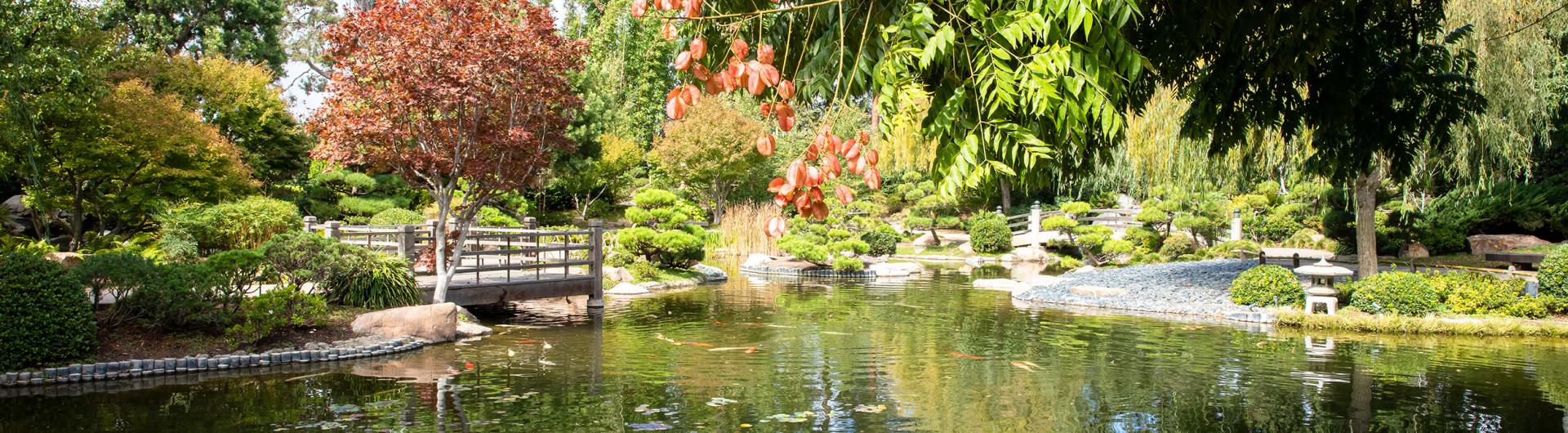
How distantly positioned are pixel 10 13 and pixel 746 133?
23.3 m

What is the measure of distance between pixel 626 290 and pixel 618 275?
1.39 metres

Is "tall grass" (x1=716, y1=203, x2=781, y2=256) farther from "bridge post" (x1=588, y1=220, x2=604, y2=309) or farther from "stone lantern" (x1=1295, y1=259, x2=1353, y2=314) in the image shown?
"stone lantern" (x1=1295, y1=259, x2=1353, y2=314)

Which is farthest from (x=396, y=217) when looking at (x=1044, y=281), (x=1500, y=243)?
(x=1500, y=243)

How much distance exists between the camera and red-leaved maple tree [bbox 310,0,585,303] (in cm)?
984

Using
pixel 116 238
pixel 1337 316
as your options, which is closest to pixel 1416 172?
pixel 1337 316

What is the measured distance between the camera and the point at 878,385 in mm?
7363

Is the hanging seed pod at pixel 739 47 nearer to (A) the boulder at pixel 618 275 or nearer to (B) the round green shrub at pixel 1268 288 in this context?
(B) the round green shrub at pixel 1268 288

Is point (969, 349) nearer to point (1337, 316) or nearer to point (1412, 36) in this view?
point (1337, 316)

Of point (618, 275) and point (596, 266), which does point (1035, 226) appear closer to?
point (618, 275)

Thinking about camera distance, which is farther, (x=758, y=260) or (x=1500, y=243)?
(x=758, y=260)

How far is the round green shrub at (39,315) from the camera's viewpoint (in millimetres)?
6945

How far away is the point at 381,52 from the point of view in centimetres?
988

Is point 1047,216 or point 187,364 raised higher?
point 1047,216

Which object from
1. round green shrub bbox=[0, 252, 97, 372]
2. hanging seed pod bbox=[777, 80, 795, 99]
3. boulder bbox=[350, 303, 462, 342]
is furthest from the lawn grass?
round green shrub bbox=[0, 252, 97, 372]
